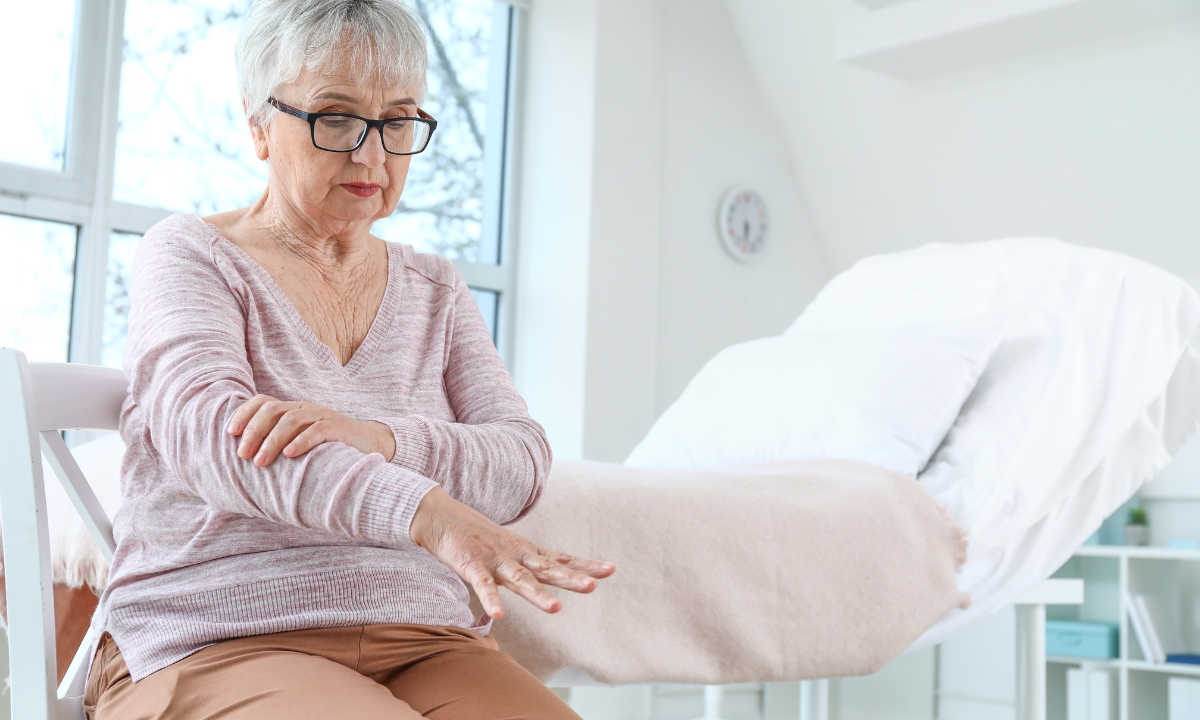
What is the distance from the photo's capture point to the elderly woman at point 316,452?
2.54 ft

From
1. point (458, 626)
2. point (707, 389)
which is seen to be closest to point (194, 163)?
point (707, 389)

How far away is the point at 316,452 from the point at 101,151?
7.49ft

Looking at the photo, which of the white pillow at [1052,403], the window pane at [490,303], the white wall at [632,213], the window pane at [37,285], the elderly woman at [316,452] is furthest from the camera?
the window pane at [490,303]

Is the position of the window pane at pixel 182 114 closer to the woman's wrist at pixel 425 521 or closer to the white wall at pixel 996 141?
the white wall at pixel 996 141

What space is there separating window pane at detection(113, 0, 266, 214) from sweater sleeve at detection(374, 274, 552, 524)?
203cm

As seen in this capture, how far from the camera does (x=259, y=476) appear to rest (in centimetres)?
79

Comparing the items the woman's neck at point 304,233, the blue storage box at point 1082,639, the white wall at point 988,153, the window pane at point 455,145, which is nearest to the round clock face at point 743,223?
the white wall at point 988,153

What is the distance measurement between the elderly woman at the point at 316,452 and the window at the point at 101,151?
1463mm

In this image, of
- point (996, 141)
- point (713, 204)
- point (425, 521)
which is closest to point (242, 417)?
point (425, 521)

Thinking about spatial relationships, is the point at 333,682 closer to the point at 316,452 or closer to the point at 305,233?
the point at 316,452

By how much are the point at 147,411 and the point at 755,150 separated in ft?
10.7

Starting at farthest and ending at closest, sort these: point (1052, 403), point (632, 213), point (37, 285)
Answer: point (632, 213) → point (37, 285) → point (1052, 403)

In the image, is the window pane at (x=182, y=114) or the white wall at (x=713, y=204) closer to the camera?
the window pane at (x=182, y=114)

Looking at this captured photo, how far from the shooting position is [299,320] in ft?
3.19
